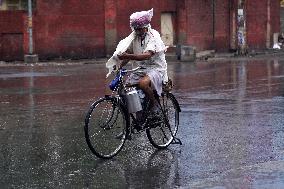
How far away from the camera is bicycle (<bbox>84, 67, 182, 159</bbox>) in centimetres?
914

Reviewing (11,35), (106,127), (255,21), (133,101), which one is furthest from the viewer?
(255,21)

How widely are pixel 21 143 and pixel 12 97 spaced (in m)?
7.86

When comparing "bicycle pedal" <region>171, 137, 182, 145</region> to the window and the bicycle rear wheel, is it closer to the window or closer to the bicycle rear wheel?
the bicycle rear wheel

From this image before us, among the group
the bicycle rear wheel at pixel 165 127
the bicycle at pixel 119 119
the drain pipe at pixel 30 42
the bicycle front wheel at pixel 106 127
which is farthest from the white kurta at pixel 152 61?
the drain pipe at pixel 30 42

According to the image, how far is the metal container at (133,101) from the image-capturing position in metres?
9.32

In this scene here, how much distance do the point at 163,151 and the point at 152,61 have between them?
1246 mm

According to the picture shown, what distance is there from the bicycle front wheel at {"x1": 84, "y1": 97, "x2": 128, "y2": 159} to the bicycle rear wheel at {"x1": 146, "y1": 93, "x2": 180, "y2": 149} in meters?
0.50

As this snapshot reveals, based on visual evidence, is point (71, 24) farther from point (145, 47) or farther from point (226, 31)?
point (145, 47)

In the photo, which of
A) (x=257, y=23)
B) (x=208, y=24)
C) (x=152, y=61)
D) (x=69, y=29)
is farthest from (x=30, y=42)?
(x=152, y=61)

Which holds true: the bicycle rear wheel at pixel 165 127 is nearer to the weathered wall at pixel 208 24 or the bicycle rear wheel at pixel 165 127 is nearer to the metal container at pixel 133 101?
the metal container at pixel 133 101

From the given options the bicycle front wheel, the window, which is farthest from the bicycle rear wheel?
the window

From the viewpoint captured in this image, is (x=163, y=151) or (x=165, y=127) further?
(x=165, y=127)

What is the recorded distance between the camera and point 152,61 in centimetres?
967

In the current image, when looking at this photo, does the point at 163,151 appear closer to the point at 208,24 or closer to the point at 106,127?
the point at 106,127
